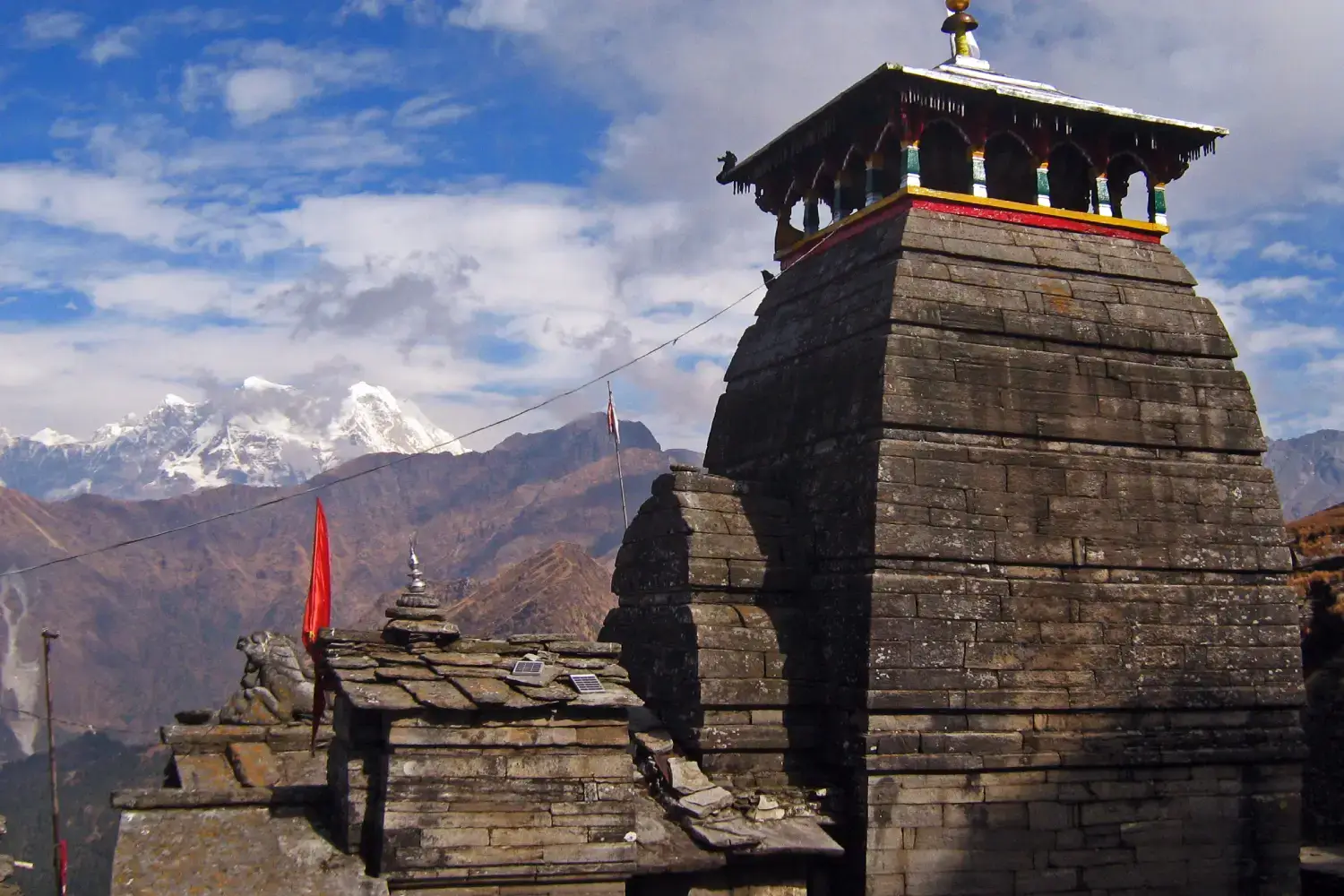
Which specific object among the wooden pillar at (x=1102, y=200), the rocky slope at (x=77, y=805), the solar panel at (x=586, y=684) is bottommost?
the rocky slope at (x=77, y=805)

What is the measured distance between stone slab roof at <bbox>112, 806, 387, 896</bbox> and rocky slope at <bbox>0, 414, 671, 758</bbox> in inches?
4788

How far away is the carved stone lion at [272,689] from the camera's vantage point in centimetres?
1828

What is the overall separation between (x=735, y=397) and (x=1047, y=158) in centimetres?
Answer: 513

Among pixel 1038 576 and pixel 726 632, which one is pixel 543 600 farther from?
pixel 1038 576

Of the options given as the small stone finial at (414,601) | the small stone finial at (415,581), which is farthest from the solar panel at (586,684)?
the small stone finial at (415,581)

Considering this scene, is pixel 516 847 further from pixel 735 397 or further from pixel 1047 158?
pixel 1047 158

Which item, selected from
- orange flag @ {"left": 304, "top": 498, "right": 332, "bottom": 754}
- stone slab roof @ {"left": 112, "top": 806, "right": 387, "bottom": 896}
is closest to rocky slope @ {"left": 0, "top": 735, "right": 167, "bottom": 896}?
orange flag @ {"left": 304, "top": 498, "right": 332, "bottom": 754}

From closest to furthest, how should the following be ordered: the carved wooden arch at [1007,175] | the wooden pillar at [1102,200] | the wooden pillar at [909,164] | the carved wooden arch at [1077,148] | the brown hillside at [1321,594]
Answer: the wooden pillar at [909,164], the carved wooden arch at [1077,148], the wooden pillar at [1102,200], the carved wooden arch at [1007,175], the brown hillside at [1321,594]

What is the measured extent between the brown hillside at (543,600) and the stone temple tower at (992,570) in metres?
57.2

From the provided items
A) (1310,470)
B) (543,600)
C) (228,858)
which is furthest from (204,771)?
(1310,470)

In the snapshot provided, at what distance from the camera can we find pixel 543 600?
253 feet

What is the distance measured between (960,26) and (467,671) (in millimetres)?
11262

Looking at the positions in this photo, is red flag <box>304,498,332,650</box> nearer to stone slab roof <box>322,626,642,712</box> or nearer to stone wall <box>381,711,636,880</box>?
stone slab roof <box>322,626,642,712</box>

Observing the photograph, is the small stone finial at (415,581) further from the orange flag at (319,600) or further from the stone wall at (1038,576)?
the stone wall at (1038,576)
